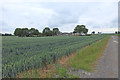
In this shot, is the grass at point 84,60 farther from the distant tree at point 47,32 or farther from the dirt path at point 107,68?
the distant tree at point 47,32

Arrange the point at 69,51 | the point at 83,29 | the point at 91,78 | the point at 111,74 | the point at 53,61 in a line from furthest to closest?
the point at 83,29 < the point at 69,51 < the point at 53,61 < the point at 111,74 < the point at 91,78

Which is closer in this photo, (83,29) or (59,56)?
(59,56)

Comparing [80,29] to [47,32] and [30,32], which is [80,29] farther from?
[30,32]

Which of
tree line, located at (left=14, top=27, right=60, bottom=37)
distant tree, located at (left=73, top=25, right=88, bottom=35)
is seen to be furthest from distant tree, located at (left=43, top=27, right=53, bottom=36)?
distant tree, located at (left=73, top=25, right=88, bottom=35)

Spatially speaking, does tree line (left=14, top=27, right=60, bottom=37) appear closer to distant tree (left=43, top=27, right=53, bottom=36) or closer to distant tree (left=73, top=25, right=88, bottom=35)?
distant tree (left=43, top=27, right=53, bottom=36)

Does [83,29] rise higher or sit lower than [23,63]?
higher

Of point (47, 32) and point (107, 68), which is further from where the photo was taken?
point (47, 32)

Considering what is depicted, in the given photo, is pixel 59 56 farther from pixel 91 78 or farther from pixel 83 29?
pixel 83 29

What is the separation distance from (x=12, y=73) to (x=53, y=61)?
3.37 meters

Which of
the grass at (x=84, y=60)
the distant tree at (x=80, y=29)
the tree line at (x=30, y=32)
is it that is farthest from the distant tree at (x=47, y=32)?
the grass at (x=84, y=60)

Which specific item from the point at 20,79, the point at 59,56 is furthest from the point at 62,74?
the point at 59,56

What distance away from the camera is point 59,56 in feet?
28.6

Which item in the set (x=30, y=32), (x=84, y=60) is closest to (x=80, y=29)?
(x=30, y=32)

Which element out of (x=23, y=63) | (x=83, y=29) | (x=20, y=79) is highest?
(x=83, y=29)
